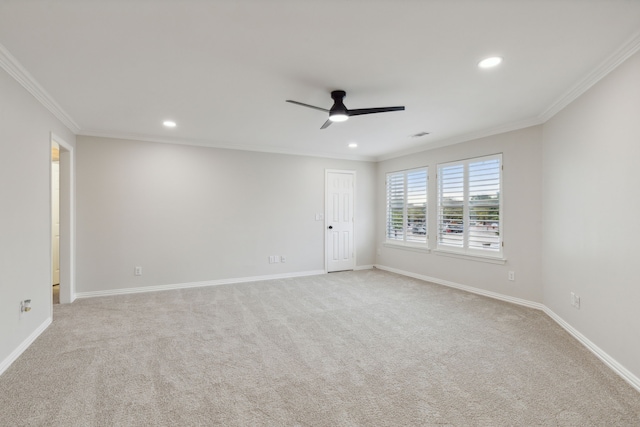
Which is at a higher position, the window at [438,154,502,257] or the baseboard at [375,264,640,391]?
the window at [438,154,502,257]

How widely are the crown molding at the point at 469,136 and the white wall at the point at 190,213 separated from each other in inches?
58.0

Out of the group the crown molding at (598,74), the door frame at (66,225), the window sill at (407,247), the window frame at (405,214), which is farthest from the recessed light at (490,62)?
the door frame at (66,225)

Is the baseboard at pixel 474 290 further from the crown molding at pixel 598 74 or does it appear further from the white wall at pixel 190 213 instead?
the crown molding at pixel 598 74

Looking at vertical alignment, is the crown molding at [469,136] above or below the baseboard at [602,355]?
above

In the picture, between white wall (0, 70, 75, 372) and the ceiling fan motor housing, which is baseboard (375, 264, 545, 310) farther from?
white wall (0, 70, 75, 372)

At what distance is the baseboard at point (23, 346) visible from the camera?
2402 mm

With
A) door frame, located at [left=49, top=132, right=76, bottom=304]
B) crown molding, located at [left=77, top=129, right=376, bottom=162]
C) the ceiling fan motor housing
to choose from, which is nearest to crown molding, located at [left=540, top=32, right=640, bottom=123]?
the ceiling fan motor housing

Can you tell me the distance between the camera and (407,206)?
234 inches

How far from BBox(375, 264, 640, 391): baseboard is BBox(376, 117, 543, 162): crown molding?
237 centimetres

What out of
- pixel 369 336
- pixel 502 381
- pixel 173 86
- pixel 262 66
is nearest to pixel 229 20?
pixel 262 66

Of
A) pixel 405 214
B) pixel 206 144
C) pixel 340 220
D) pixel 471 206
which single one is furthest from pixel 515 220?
pixel 206 144

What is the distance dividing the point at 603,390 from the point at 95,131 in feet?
21.1

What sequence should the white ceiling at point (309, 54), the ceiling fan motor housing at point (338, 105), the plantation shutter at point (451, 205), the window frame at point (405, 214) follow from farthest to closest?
the window frame at point (405, 214), the plantation shutter at point (451, 205), the ceiling fan motor housing at point (338, 105), the white ceiling at point (309, 54)

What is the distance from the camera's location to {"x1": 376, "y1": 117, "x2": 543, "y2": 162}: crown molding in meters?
4.02
